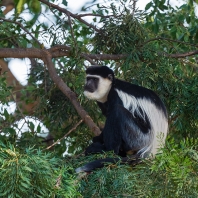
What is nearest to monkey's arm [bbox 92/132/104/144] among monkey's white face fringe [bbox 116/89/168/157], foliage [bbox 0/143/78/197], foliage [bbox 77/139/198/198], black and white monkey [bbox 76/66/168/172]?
black and white monkey [bbox 76/66/168/172]

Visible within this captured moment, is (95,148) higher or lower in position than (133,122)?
lower

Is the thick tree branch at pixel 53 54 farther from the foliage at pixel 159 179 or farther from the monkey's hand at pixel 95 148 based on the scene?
Result: the foliage at pixel 159 179

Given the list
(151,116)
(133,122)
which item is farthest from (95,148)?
(151,116)

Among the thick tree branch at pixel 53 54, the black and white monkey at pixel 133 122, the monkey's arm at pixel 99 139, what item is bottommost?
the monkey's arm at pixel 99 139

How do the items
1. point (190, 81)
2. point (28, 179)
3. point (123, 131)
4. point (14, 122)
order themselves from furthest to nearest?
point (14, 122), point (190, 81), point (123, 131), point (28, 179)

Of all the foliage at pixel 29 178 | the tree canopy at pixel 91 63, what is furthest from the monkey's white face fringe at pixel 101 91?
the foliage at pixel 29 178

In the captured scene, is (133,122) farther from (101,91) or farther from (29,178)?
(29,178)

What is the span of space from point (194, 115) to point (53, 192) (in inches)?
74.1

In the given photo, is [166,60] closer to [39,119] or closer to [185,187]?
[39,119]

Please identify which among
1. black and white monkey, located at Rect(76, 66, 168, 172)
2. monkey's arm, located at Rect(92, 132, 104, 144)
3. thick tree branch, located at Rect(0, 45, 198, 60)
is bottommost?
→ monkey's arm, located at Rect(92, 132, 104, 144)

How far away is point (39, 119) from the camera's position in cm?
433

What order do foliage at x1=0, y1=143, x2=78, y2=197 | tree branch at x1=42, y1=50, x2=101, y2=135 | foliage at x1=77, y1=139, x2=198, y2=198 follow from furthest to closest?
tree branch at x1=42, y1=50, x2=101, y2=135 < foliage at x1=77, y1=139, x2=198, y2=198 < foliage at x1=0, y1=143, x2=78, y2=197

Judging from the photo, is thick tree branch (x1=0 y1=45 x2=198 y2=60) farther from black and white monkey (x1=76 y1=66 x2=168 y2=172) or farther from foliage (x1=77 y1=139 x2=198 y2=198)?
foliage (x1=77 y1=139 x2=198 y2=198)

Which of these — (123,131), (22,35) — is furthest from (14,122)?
(123,131)
